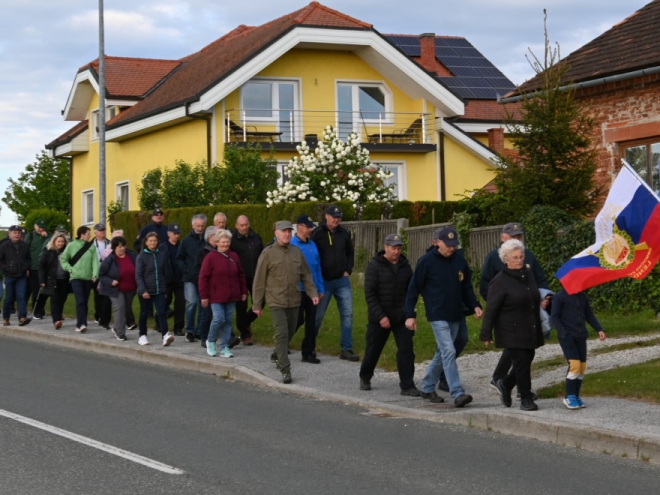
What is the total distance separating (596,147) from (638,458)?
12.6 meters

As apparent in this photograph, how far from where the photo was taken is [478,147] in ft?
121

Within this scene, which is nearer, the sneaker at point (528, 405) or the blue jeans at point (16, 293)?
the sneaker at point (528, 405)

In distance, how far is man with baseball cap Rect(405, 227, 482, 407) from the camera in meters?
11.1

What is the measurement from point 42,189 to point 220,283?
52478 mm

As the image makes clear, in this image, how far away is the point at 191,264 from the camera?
16672 millimetres

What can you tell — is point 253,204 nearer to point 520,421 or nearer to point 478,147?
point 478,147

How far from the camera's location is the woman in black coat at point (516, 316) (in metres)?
10.4

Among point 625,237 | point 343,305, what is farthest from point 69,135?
point 625,237

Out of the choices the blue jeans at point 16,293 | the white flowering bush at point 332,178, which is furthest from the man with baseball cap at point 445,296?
the white flowering bush at point 332,178

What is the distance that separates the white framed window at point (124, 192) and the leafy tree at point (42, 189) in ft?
77.9

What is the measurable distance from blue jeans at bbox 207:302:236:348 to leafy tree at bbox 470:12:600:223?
22.6 ft

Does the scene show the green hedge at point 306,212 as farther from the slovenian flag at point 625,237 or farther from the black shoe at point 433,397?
the slovenian flag at point 625,237

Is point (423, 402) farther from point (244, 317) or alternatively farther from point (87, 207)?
point (87, 207)

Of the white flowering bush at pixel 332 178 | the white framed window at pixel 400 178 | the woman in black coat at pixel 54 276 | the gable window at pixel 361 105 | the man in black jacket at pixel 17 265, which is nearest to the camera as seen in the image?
the woman in black coat at pixel 54 276
